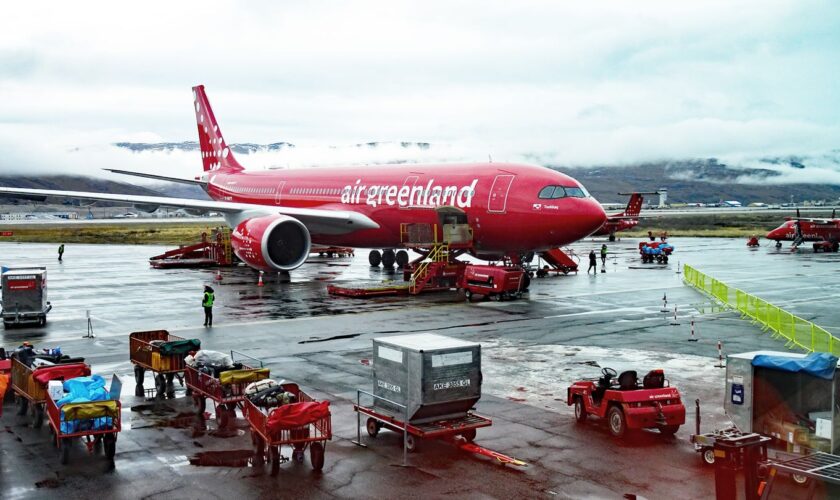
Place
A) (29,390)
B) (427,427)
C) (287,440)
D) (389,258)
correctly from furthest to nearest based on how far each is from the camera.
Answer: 1. (389,258)
2. (29,390)
3. (427,427)
4. (287,440)

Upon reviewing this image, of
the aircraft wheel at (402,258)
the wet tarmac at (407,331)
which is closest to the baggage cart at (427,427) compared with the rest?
the wet tarmac at (407,331)

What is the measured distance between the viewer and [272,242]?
A: 3781 cm

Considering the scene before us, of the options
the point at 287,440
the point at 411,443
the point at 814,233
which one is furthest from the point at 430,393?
the point at 814,233

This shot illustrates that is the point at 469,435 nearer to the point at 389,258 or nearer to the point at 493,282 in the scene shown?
the point at 493,282

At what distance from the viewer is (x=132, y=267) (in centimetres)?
5316

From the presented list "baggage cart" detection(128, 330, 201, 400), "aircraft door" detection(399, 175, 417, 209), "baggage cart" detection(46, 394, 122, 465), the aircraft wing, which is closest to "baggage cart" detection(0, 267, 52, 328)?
"baggage cart" detection(128, 330, 201, 400)

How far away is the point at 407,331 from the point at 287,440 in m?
13.1

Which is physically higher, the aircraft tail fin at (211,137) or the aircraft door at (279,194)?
the aircraft tail fin at (211,137)

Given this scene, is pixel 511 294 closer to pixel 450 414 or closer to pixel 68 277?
pixel 450 414

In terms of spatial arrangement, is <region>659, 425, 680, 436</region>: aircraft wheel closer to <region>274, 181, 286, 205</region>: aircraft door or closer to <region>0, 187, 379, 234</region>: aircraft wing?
<region>0, 187, 379, 234</region>: aircraft wing

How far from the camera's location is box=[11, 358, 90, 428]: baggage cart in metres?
15.6

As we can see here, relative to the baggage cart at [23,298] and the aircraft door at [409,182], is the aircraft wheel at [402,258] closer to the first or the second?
the aircraft door at [409,182]

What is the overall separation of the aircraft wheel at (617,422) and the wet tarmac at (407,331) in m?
0.25

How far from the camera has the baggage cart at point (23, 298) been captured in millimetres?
27328
